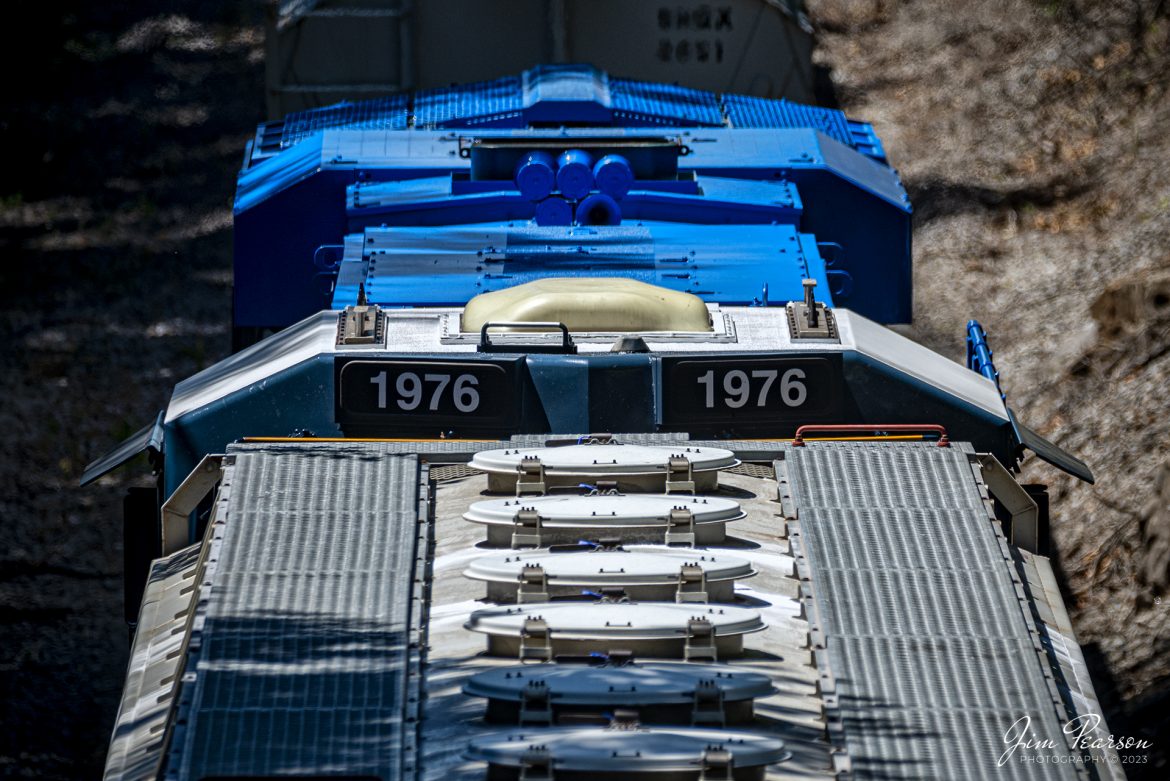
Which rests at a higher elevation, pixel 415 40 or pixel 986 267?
pixel 415 40

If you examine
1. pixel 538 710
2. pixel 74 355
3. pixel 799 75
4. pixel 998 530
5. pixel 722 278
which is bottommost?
pixel 538 710

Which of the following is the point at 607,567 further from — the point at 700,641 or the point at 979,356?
the point at 979,356

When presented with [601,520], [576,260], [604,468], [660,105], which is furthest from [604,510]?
[660,105]

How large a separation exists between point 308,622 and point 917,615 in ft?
7.55

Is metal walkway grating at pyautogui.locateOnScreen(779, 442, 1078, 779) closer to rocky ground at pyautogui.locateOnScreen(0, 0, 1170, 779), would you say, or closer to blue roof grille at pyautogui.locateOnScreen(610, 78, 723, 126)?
rocky ground at pyautogui.locateOnScreen(0, 0, 1170, 779)

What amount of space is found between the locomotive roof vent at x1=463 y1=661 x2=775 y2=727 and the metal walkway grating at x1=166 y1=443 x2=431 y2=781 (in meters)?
0.33

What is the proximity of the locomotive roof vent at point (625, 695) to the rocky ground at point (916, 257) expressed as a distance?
4.37 meters

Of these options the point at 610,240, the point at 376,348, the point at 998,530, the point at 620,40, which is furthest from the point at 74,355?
the point at 998,530

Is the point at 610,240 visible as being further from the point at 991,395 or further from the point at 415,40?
the point at 415,40

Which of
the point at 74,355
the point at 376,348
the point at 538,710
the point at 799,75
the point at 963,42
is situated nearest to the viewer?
the point at 538,710

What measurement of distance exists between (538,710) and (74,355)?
11.5 metres

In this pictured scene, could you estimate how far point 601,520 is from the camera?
7402 mm

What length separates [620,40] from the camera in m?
18.1

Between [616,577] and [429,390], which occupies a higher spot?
[429,390]
